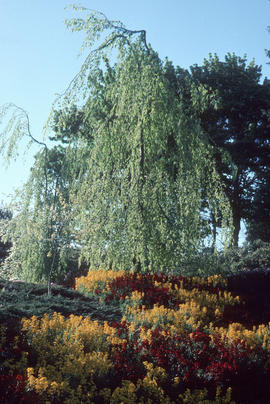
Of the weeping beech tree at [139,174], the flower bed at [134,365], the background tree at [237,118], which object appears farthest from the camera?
the background tree at [237,118]

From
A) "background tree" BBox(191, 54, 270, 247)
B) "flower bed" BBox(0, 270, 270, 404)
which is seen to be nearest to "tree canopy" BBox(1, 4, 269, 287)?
"flower bed" BBox(0, 270, 270, 404)

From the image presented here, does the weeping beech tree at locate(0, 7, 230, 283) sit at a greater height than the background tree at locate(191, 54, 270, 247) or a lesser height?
lesser

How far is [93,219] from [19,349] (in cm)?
259

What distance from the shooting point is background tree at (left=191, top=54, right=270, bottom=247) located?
58.6ft

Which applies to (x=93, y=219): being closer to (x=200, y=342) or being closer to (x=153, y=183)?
(x=153, y=183)

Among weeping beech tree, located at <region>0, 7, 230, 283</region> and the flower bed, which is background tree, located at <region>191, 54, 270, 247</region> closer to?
weeping beech tree, located at <region>0, 7, 230, 283</region>

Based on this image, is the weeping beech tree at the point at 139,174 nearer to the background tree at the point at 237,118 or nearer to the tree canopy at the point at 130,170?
the tree canopy at the point at 130,170

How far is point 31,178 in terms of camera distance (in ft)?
25.8

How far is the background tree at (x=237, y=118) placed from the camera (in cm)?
1786

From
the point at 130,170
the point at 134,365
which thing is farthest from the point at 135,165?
the point at 134,365

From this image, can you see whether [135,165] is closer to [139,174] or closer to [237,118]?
[139,174]

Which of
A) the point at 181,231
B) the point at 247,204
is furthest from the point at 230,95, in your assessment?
the point at 181,231

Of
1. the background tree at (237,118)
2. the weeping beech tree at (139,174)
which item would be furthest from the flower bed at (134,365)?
the background tree at (237,118)

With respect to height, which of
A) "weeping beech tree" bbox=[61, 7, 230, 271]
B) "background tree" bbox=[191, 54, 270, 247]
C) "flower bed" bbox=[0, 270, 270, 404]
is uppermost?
"background tree" bbox=[191, 54, 270, 247]
